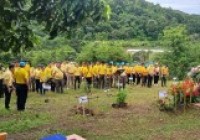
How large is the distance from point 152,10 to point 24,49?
105m

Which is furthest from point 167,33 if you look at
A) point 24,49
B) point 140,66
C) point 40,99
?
point 24,49

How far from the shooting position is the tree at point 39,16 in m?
7.88

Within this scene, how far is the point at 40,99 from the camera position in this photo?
22984mm

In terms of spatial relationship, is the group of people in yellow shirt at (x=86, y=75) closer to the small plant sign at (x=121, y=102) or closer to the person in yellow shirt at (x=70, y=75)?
the person in yellow shirt at (x=70, y=75)

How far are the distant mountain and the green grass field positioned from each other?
6190 centimetres

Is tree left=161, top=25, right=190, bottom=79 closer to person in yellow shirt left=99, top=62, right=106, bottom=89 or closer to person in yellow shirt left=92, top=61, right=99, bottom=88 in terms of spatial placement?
person in yellow shirt left=99, top=62, right=106, bottom=89

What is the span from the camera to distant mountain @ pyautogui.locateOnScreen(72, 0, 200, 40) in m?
89.4

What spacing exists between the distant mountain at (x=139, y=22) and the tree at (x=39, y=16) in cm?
7005

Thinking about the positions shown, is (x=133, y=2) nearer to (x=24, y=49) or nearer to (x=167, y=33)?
(x=167, y=33)

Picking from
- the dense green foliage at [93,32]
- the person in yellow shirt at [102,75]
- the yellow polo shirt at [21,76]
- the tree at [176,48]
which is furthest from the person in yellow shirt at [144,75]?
the tree at [176,48]

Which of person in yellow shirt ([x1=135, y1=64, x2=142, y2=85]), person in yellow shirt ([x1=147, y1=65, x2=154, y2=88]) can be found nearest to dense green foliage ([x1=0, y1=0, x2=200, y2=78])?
person in yellow shirt ([x1=135, y1=64, x2=142, y2=85])

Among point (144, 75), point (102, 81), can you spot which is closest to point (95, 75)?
point (102, 81)

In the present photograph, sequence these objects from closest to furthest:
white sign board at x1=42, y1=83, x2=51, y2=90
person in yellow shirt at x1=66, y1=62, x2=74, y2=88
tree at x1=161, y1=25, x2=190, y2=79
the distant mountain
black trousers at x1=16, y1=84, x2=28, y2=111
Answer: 1. black trousers at x1=16, y1=84, x2=28, y2=111
2. white sign board at x1=42, y1=83, x2=51, y2=90
3. person in yellow shirt at x1=66, y1=62, x2=74, y2=88
4. tree at x1=161, y1=25, x2=190, y2=79
5. the distant mountain

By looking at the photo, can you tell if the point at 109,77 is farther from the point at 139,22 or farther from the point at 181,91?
the point at 139,22
